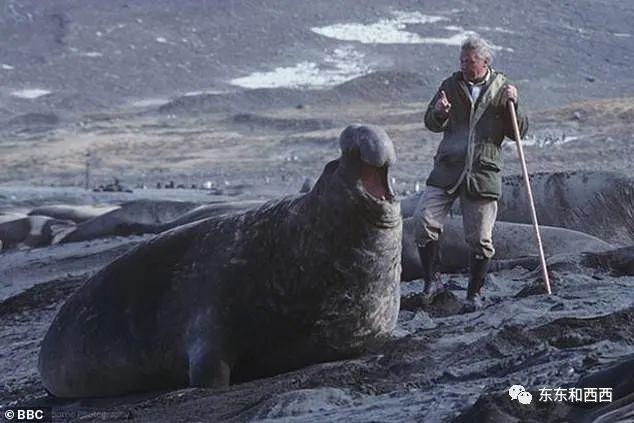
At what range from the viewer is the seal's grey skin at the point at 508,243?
10727mm

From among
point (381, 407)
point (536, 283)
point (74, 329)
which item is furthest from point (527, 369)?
point (536, 283)

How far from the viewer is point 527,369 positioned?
A: 18.5 feet

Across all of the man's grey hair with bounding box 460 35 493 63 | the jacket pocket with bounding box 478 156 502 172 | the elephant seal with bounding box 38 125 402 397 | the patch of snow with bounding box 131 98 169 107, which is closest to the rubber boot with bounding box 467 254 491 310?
the jacket pocket with bounding box 478 156 502 172

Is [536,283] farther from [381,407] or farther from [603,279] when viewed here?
[381,407]

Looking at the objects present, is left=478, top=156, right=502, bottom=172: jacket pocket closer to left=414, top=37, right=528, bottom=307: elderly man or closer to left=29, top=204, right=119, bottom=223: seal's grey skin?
left=414, top=37, right=528, bottom=307: elderly man

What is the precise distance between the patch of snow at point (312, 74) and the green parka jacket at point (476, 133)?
106ft

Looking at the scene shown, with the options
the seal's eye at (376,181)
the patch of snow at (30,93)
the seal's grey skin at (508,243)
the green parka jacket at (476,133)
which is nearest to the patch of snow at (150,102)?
the patch of snow at (30,93)

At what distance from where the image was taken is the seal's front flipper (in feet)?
22.1

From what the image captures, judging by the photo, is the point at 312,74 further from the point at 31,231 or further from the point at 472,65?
the point at 472,65

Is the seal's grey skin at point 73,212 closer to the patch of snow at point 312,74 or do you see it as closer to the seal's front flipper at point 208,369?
the seal's front flipper at point 208,369

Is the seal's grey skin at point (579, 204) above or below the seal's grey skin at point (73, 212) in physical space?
above

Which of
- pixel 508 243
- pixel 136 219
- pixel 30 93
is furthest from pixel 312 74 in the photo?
pixel 508 243

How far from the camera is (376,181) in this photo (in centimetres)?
652

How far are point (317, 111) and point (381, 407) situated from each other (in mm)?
30639
